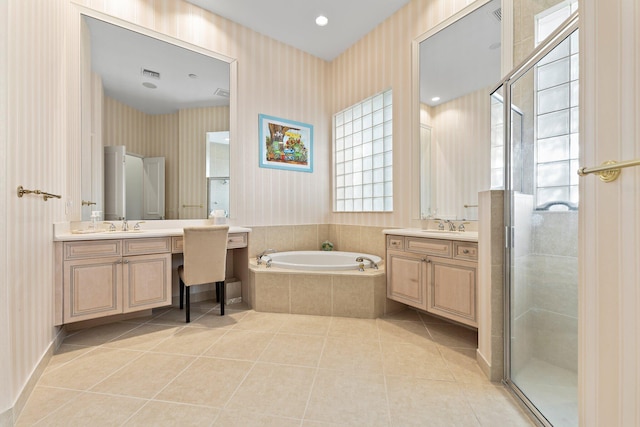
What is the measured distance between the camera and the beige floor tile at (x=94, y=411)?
1.29 meters

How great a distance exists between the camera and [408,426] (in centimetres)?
128

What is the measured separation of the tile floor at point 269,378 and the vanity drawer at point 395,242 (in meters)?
0.72

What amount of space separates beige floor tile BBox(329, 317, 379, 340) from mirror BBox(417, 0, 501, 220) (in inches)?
49.0

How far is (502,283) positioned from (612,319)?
3.22 feet

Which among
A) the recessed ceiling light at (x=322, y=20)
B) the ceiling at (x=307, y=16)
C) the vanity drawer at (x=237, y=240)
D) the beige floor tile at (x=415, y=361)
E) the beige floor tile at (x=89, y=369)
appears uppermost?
the ceiling at (x=307, y=16)

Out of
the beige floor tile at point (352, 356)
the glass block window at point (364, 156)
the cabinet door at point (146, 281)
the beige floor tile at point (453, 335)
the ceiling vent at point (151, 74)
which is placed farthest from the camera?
the glass block window at point (364, 156)

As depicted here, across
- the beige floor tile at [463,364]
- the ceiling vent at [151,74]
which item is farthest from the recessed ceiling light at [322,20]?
the beige floor tile at [463,364]

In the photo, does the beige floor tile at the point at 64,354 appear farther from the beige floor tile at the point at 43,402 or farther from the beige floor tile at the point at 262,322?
the beige floor tile at the point at 262,322

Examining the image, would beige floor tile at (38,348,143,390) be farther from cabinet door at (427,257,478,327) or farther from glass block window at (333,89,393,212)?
glass block window at (333,89,393,212)

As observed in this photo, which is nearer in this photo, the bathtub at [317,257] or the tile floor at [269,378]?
the tile floor at [269,378]

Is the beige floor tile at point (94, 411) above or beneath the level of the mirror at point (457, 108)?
beneath

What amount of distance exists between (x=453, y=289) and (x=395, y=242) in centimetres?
69

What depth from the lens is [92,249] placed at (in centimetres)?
212

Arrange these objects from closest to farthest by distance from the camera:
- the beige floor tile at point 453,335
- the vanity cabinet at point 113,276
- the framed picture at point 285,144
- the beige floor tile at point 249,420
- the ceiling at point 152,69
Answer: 1. the beige floor tile at point 249,420
2. the vanity cabinet at point 113,276
3. the beige floor tile at point 453,335
4. the ceiling at point 152,69
5. the framed picture at point 285,144
